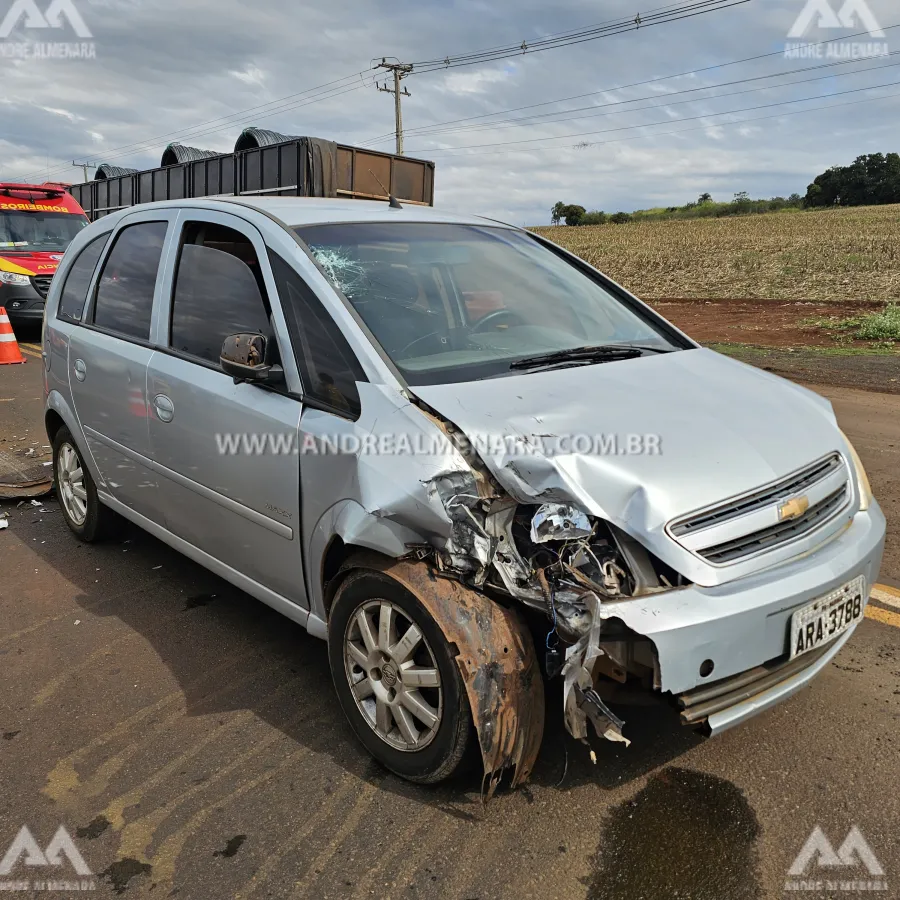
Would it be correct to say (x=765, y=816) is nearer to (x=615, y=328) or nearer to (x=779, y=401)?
(x=779, y=401)

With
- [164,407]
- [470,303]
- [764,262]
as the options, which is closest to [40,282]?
[164,407]

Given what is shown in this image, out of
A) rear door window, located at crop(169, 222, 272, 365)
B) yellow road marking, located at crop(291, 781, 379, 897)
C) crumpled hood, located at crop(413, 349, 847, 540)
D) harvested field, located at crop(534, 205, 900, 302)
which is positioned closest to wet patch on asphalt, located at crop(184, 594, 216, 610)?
rear door window, located at crop(169, 222, 272, 365)

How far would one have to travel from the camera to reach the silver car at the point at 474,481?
7.16ft

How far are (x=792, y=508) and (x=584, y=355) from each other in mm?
996

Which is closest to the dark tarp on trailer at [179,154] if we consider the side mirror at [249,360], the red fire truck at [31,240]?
the red fire truck at [31,240]

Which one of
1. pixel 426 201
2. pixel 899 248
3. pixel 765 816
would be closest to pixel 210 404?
pixel 765 816

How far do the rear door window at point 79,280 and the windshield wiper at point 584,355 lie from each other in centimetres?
259

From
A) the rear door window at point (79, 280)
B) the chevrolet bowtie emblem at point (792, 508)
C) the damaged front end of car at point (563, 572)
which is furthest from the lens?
the rear door window at point (79, 280)

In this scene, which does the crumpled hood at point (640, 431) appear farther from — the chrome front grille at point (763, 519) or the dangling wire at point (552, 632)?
the dangling wire at point (552, 632)

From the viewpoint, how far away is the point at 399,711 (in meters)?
2.48

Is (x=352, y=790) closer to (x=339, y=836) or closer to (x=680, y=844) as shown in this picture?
(x=339, y=836)

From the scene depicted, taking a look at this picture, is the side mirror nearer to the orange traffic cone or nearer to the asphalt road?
the asphalt road

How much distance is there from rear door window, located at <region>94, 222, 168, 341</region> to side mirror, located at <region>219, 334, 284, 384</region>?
0.96m

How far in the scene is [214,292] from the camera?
3.31 meters
